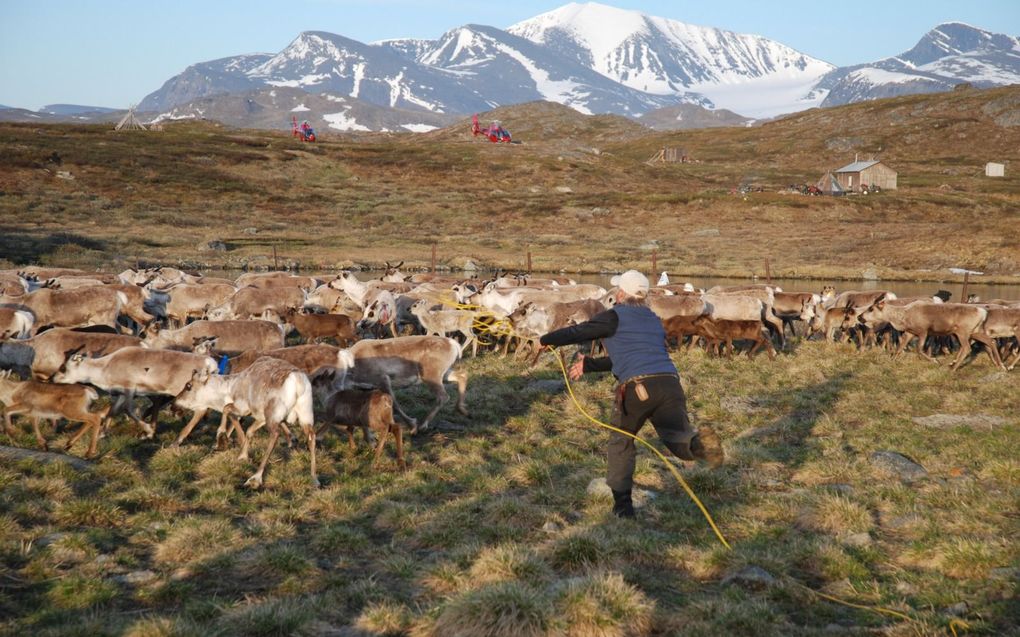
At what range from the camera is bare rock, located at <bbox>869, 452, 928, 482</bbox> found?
10.8 metres

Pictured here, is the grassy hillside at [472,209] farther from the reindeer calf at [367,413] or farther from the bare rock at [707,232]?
the reindeer calf at [367,413]

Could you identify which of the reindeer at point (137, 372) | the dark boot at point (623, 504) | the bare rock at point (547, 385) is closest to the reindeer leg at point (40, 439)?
the reindeer at point (137, 372)

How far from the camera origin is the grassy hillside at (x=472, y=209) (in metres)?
50.4

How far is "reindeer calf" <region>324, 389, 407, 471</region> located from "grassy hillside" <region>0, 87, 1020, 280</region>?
3380 cm

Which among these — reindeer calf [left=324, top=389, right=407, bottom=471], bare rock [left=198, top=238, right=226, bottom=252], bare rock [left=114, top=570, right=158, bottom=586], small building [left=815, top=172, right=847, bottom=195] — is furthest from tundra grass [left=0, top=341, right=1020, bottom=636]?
small building [left=815, top=172, right=847, bottom=195]

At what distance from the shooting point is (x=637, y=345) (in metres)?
8.88

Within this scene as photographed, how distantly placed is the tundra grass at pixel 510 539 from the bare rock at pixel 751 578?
3 centimetres

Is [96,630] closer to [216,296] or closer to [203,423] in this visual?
[203,423]

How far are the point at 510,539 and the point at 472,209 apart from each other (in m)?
69.4

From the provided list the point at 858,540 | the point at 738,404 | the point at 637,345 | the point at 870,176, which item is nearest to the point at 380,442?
the point at 637,345

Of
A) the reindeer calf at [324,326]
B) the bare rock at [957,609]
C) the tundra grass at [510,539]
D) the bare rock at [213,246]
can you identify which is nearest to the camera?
the tundra grass at [510,539]

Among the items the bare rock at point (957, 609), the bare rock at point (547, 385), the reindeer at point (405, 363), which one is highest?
the reindeer at point (405, 363)

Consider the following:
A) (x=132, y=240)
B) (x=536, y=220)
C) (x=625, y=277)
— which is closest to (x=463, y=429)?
(x=625, y=277)

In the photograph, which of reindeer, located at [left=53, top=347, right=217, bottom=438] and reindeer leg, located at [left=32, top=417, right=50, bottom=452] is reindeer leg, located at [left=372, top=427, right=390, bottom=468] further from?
reindeer leg, located at [left=32, top=417, right=50, bottom=452]
